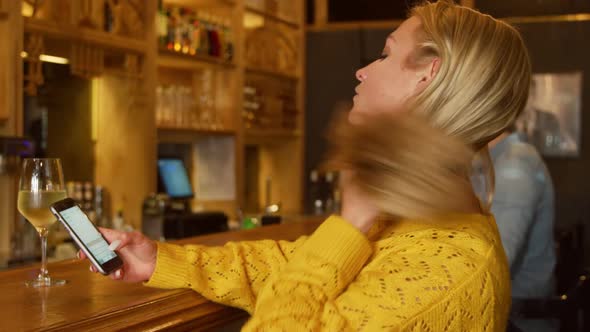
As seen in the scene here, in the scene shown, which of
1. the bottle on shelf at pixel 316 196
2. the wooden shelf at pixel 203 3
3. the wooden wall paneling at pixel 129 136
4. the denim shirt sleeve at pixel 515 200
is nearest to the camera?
the denim shirt sleeve at pixel 515 200

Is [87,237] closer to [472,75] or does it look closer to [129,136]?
[472,75]

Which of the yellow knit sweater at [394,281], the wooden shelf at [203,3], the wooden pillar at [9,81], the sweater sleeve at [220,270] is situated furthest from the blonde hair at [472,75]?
the wooden shelf at [203,3]

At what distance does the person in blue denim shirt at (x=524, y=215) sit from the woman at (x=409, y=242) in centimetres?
137

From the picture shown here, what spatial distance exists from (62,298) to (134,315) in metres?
0.16

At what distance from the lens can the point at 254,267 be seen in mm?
1469

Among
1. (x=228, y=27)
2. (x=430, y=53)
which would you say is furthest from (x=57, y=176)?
(x=228, y=27)

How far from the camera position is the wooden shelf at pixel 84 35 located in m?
3.50

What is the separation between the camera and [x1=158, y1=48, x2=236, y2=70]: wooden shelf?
185 inches

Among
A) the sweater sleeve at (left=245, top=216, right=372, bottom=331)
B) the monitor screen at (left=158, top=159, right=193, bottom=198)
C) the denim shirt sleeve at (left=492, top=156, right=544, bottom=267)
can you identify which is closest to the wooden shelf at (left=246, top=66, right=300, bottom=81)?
the monitor screen at (left=158, top=159, right=193, bottom=198)

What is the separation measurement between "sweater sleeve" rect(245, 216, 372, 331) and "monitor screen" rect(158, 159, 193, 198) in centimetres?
390

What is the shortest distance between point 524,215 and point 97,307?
6.15 ft

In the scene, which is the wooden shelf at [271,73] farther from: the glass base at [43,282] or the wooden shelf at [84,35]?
the glass base at [43,282]

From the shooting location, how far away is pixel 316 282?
112 centimetres

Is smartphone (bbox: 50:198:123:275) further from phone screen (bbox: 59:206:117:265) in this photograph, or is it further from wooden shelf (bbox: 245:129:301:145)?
A: wooden shelf (bbox: 245:129:301:145)
